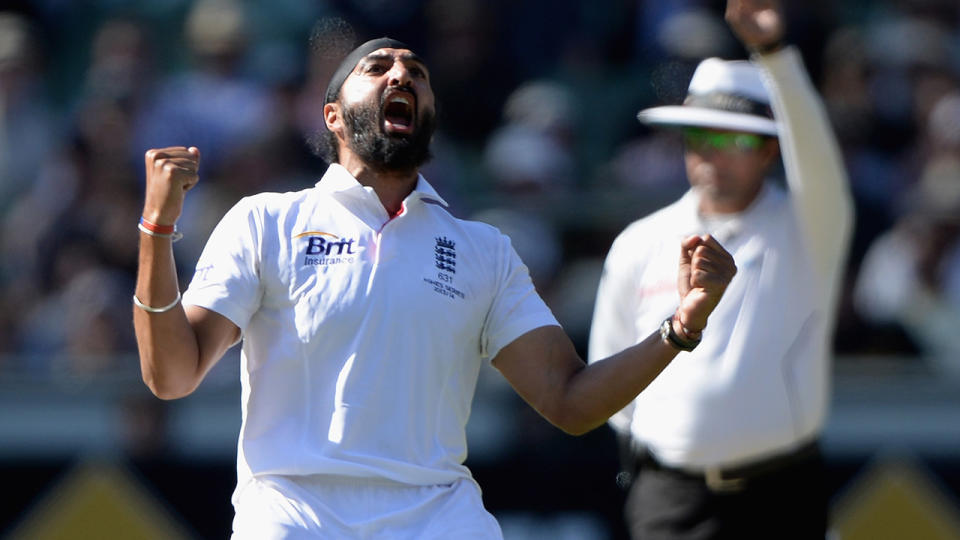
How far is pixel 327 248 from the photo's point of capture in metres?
4.09

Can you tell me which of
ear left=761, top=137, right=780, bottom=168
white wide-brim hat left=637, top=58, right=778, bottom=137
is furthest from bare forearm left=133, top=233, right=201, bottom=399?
ear left=761, top=137, right=780, bottom=168

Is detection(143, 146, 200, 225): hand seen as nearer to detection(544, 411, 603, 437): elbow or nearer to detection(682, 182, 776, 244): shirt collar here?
detection(544, 411, 603, 437): elbow

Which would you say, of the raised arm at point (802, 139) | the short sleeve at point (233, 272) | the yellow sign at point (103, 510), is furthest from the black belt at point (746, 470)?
the yellow sign at point (103, 510)

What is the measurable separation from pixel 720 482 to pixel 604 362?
159 centimetres

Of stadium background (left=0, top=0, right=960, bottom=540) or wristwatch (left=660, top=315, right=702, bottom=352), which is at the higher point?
wristwatch (left=660, top=315, right=702, bottom=352)

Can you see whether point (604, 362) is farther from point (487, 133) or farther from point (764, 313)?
point (487, 133)

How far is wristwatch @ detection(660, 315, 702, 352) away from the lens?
4008mm

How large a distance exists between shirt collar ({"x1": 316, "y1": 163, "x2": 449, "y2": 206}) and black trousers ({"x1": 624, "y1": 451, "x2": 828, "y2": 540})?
1.84 meters

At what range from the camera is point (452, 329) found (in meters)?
4.11

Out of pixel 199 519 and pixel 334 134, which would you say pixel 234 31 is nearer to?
pixel 199 519

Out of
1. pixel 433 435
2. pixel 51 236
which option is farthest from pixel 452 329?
pixel 51 236

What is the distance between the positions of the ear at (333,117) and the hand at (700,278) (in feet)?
3.62

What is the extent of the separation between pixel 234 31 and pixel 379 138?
6860 millimetres

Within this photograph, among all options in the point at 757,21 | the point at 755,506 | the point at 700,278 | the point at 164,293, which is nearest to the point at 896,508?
the point at 755,506
